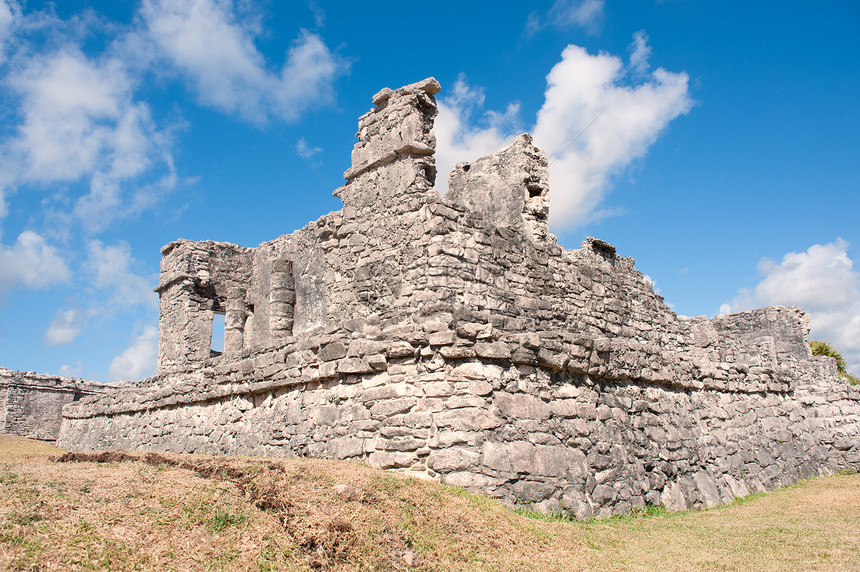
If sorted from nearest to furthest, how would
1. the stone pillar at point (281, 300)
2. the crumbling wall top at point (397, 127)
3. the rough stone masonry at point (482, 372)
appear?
the rough stone masonry at point (482, 372) → the crumbling wall top at point (397, 127) → the stone pillar at point (281, 300)

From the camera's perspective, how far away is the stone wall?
61.4 feet

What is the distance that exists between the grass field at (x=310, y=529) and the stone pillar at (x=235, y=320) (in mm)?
10090

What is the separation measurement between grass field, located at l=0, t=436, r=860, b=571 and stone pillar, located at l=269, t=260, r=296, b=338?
7583mm

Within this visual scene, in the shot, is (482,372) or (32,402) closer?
(482,372)

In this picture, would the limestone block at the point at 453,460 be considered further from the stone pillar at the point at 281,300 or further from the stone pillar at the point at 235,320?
the stone pillar at the point at 235,320

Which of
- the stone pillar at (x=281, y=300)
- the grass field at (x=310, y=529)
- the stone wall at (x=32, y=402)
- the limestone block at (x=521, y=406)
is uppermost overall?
the stone pillar at (x=281, y=300)

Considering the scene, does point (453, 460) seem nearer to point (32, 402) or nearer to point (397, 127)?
point (397, 127)

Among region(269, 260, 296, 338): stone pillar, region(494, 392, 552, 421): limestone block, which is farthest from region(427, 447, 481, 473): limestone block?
region(269, 260, 296, 338): stone pillar

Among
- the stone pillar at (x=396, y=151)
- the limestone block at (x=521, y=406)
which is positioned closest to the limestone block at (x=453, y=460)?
the limestone block at (x=521, y=406)

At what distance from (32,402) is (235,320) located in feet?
24.9

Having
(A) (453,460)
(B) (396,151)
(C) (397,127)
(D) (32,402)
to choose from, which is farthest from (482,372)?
(D) (32,402)

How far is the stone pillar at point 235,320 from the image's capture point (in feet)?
55.9

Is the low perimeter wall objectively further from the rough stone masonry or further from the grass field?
the grass field

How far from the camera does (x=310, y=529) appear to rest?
4.56 m
